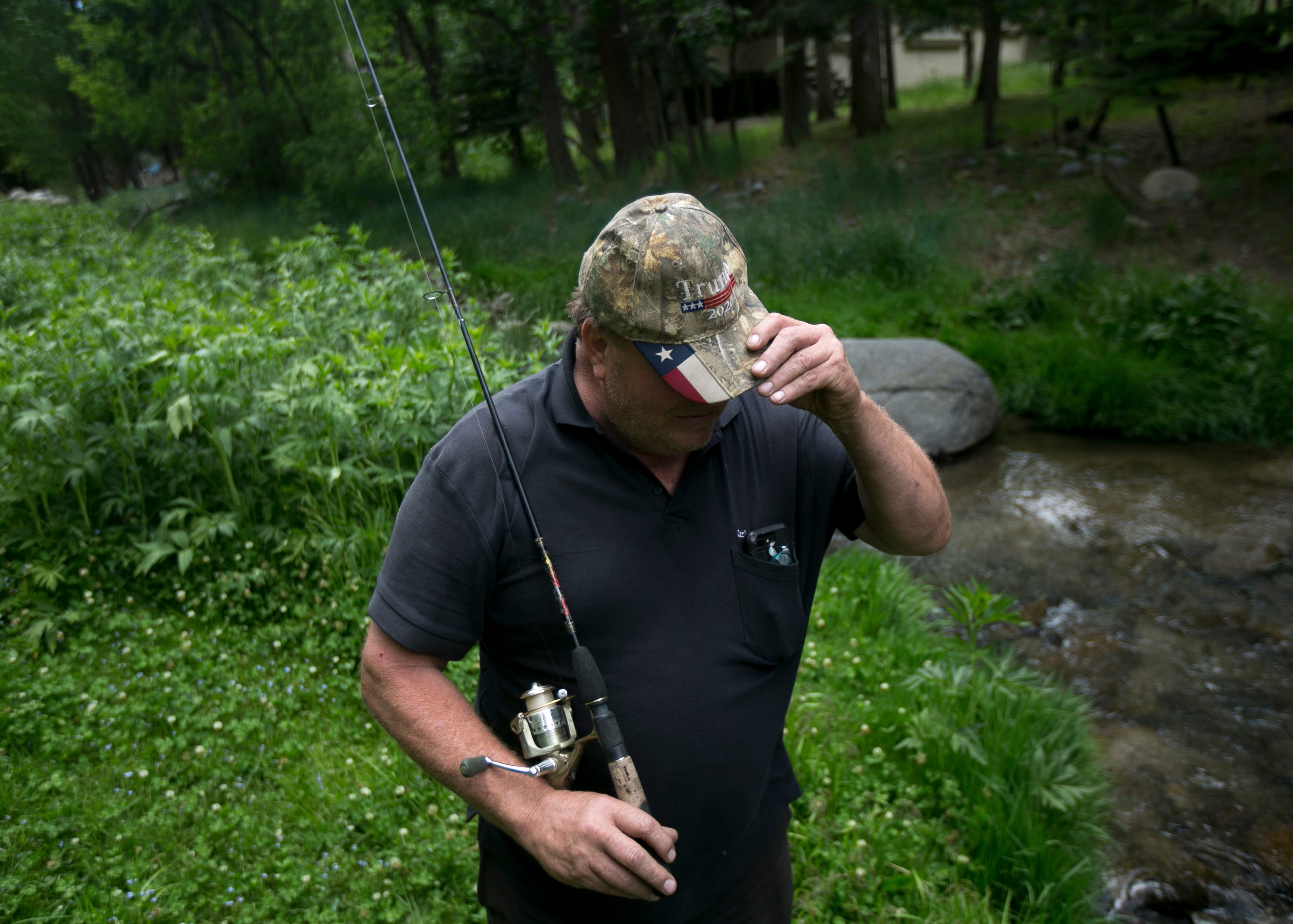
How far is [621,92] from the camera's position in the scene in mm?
15391

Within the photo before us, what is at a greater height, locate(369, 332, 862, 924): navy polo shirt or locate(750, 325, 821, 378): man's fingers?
locate(750, 325, 821, 378): man's fingers

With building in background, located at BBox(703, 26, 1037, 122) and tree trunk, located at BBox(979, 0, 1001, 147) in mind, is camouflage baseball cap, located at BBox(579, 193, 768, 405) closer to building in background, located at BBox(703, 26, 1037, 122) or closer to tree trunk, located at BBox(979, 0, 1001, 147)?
tree trunk, located at BBox(979, 0, 1001, 147)

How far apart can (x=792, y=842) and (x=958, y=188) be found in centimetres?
1115

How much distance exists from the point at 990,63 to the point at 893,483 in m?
14.1

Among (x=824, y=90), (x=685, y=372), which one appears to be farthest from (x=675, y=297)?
(x=824, y=90)

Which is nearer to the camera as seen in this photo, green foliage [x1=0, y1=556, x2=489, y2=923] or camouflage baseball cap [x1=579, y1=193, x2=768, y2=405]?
camouflage baseball cap [x1=579, y1=193, x2=768, y2=405]

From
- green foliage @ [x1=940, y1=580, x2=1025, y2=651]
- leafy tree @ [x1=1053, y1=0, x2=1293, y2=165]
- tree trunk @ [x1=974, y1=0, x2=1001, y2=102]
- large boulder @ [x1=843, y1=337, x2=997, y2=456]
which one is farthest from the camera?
tree trunk @ [x1=974, y1=0, x2=1001, y2=102]

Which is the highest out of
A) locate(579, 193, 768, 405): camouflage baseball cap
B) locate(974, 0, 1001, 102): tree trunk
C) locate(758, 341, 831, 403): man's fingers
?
locate(579, 193, 768, 405): camouflage baseball cap

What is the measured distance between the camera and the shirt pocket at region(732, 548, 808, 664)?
1826 mm

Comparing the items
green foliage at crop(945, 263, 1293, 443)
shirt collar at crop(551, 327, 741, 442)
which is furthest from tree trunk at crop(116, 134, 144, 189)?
shirt collar at crop(551, 327, 741, 442)

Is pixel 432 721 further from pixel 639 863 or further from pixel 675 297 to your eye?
pixel 675 297

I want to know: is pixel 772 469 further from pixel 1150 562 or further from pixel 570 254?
pixel 570 254

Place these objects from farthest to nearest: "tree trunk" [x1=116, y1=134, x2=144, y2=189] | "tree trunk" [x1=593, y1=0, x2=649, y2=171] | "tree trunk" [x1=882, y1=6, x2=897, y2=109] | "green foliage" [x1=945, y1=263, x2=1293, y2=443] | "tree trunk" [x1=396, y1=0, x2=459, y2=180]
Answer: "tree trunk" [x1=116, y1=134, x2=144, y2=189] < "tree trunk" [x1=396, y1=0, x2=459, y2=180] < "tree trunk" [x1=882, y1=6, x2=897, y2=109] < "tree trunk" [x1=593, y1=0, x2=649, y2=171] < "green foliage" [x1=945, y1=263, x2=1293, y2=443]

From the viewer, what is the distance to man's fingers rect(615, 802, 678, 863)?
4.95 feet
